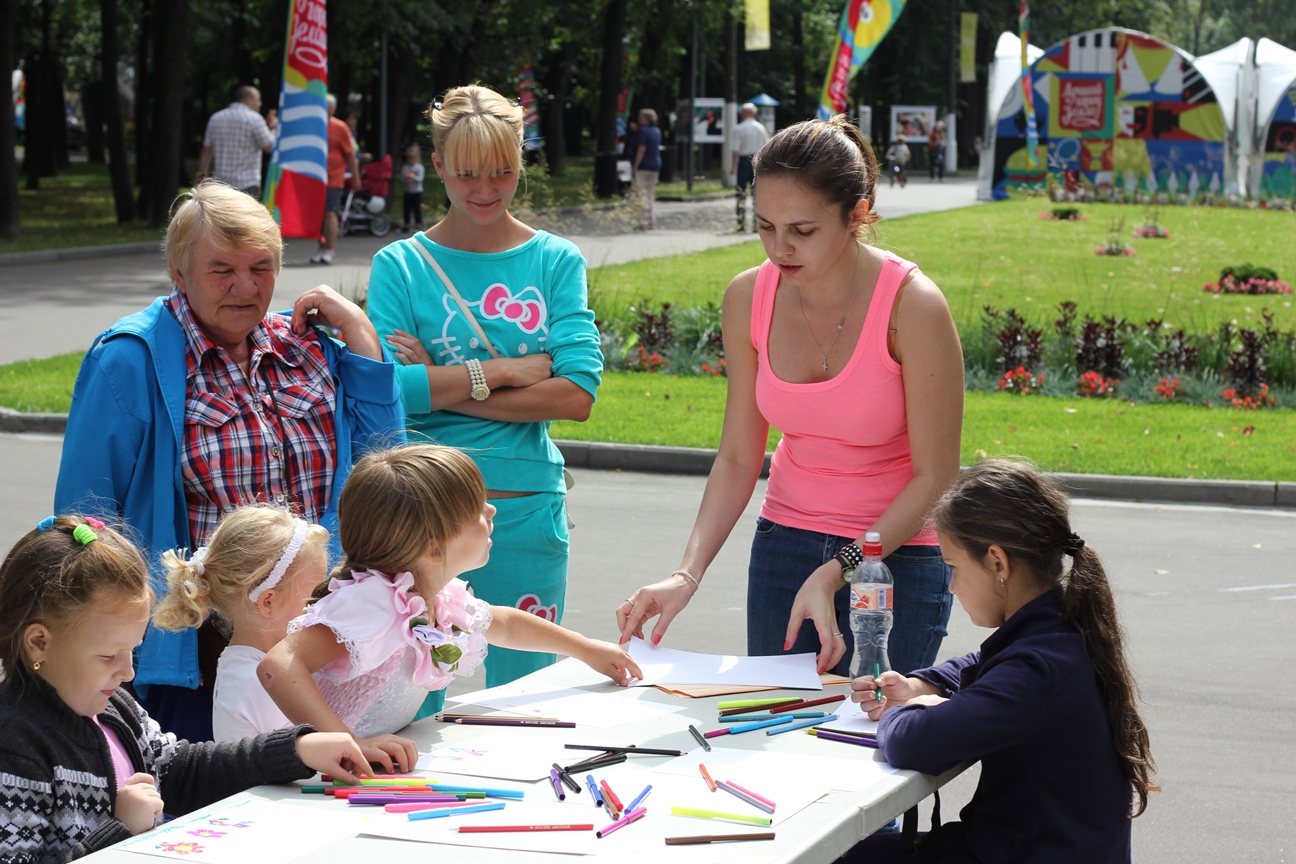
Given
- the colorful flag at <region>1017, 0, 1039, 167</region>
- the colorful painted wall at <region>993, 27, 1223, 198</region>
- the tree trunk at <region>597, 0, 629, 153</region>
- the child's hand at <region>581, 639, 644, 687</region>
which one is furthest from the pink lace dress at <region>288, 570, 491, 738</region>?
the colorful painted wall at <region>993, 27, 1223, 198</region>

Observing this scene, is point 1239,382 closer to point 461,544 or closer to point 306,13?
point 306,13

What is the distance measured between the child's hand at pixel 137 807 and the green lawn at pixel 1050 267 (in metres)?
11.0

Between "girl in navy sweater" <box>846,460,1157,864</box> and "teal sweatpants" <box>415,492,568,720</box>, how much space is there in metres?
1.38

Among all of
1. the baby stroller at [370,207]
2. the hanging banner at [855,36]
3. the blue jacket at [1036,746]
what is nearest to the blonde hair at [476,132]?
the blue jacket at [1036,746]

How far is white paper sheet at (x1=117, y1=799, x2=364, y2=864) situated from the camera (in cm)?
234

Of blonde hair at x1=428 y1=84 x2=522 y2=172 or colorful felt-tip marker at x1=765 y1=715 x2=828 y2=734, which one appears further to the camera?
blonde hair at x1=428 y1=84 x2=522 y2=172

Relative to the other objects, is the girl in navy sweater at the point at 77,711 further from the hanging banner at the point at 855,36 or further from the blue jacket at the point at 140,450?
the hanging banner at the point at 855,36

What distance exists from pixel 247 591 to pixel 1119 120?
1632 inches

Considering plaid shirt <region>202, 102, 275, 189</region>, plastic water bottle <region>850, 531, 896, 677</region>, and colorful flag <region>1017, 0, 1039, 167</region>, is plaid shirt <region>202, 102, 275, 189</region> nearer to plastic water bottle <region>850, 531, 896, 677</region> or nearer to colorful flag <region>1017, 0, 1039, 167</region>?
plastic water bottle <region>850, 531, 896, 677</region>

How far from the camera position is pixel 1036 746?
2.83m

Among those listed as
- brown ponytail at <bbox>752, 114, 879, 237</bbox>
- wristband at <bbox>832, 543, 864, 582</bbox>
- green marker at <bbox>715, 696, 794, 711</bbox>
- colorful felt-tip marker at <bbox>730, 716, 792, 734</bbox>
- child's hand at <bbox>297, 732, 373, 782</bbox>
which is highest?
brown ponytail at <bbox>752, 114, 879, 237</bbox>

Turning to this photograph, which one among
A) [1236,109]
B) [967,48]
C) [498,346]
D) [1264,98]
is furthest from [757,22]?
[967,48]

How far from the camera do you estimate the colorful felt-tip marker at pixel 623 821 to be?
2422 millimetres

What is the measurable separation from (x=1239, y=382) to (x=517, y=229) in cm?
1071
